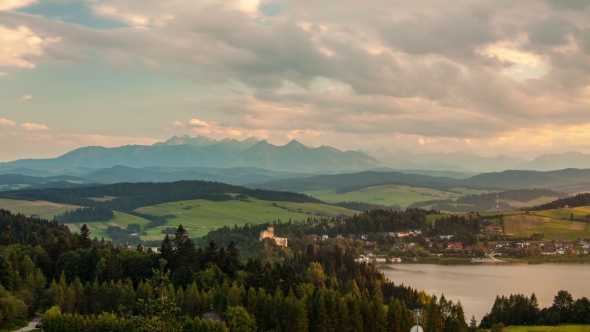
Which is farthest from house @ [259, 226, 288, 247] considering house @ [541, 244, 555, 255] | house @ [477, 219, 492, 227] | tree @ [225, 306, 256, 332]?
tree @ [225, 306, 256, 332]

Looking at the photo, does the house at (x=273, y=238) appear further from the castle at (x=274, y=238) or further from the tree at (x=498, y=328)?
the tree at (x=498, y=328)

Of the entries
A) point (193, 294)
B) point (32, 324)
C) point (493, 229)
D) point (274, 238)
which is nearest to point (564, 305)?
point (193, 294)

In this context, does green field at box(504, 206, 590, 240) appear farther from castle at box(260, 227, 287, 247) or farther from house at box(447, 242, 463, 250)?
castle at box(260, 227, 287, 247)

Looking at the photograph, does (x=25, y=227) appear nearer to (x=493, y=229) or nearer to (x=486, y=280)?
(x=486, y=280)

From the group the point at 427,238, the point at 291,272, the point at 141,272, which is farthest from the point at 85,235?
the point at 427,238

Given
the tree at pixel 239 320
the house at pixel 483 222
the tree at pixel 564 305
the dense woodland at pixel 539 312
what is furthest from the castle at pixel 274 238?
the tree at pixel 239 320

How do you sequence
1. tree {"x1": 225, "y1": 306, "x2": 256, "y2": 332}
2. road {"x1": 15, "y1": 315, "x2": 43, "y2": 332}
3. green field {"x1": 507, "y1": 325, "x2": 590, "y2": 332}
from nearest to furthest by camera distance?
tree {"x1": 225, "y1": 306, "x2": 256, "y2": 332}
road {"x1": 15, "y1": 315, "x2": 43, "y2": 332}
green field {"x1": 507, "y1": 325, "x2": 590, "y2": 332}
